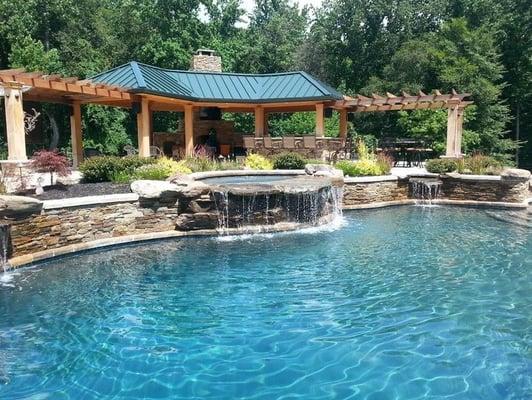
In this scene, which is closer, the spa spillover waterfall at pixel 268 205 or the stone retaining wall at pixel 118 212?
the stone retaining wall at pixel 118 212

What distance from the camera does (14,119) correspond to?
12.0 meters

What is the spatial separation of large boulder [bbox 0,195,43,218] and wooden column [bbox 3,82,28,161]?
13.5ft

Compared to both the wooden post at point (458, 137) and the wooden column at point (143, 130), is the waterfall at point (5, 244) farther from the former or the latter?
the wooden post at point (458, 137)

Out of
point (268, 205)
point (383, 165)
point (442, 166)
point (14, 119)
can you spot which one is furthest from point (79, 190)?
point (442, 166)

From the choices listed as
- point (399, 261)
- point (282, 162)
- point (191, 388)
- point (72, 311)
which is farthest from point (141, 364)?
point (282, 162)

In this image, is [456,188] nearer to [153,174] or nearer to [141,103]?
[153,174]

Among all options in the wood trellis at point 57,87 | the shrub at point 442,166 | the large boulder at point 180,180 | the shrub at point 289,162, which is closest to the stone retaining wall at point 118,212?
the large boulder at point 180,180

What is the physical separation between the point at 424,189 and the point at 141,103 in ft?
34.3

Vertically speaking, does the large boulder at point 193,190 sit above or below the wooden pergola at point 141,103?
below

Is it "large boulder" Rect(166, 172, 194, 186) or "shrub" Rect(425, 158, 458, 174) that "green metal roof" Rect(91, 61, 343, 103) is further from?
"large boulder" Rect(166, 172, 194, 186)

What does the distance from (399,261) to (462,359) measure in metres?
3.83

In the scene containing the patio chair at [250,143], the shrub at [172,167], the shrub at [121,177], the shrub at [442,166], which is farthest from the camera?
the patio chair at [250,143]

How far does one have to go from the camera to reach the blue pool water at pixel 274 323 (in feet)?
15.9

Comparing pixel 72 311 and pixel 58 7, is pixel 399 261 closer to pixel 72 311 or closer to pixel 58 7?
pixel 72 311
